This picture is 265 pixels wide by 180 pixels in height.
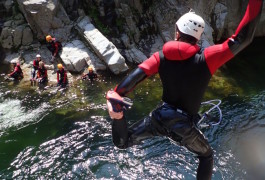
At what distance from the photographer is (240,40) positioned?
11.1 ft

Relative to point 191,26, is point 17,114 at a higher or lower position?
lower

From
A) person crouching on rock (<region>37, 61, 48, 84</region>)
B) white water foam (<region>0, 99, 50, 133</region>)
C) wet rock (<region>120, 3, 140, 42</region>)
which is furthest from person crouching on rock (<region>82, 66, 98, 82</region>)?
wet rock (<region>120, 3, 140, 42</region>)

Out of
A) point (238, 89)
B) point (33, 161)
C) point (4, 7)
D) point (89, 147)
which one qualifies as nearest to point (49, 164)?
point (33, 161)

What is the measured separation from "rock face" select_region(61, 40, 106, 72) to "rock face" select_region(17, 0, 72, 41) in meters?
1.09

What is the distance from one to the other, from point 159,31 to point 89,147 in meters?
8.24

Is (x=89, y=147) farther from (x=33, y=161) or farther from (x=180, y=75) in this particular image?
(x=180, y=75)

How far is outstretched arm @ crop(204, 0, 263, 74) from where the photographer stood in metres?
3.23

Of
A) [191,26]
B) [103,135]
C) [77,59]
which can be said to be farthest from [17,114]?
[191,26]

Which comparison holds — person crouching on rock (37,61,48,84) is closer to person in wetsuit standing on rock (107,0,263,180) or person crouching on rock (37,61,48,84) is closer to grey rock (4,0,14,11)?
grey rock (4,0,14,11)

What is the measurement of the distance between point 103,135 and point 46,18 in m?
Result: 7.92

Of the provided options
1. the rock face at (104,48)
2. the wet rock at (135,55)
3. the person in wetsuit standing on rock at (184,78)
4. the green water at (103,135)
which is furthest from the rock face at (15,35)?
the person in wetsuit standing on rock at (184,78)

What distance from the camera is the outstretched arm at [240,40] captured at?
323cm

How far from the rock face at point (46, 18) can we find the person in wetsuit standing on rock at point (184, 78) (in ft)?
36.0

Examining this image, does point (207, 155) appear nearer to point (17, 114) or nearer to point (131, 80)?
point (131, 80)
